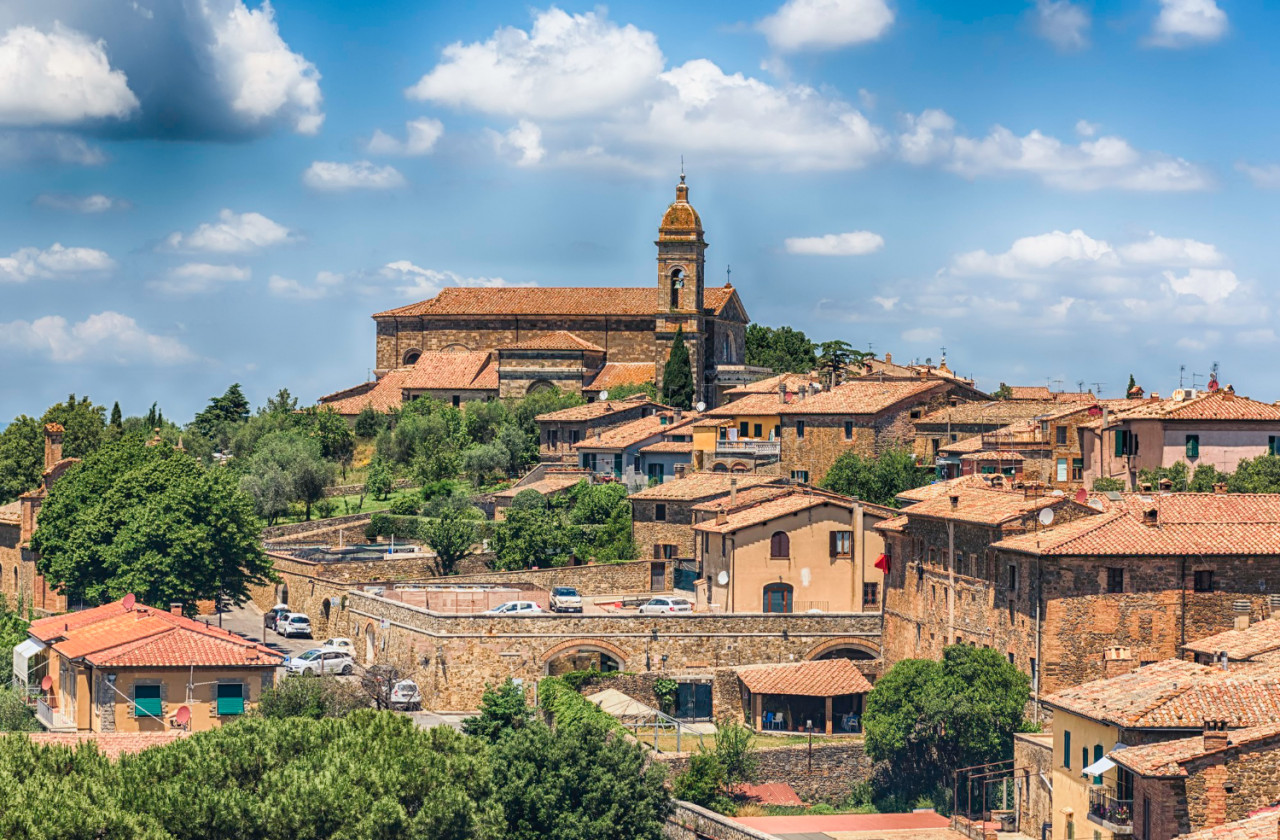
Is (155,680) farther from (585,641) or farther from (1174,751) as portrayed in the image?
(1174,751)

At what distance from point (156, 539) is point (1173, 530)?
34589mm

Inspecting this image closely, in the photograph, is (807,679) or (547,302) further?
(547,302)

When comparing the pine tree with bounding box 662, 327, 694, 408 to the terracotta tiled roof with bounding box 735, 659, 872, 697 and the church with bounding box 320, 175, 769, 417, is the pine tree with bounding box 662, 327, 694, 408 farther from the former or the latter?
the terracotta tiled roof with bounding box 735, 659, 872, 697

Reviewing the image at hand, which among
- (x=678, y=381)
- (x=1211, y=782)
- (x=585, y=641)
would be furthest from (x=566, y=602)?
(x=678, y=381)

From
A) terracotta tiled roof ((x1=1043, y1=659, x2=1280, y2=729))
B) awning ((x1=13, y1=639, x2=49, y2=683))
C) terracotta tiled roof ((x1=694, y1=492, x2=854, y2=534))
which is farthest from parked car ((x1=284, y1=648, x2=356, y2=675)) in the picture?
terracotta tiled roof ((x1=1043, y1=659, x2=1280, y2=729))

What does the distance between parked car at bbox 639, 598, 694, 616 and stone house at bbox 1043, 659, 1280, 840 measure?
19.4m

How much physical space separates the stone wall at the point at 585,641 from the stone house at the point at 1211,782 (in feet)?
76.5

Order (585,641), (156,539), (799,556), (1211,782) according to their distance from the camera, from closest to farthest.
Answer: (1211,782)
(585,641)
(799,556)
(156,539)

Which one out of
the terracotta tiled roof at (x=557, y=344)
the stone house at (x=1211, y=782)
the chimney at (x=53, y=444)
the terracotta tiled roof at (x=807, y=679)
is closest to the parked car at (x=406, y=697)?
the terracotta tiled roof at (x=807, y=679)

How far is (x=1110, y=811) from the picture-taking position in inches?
1727

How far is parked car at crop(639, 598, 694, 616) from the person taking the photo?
2603 inches

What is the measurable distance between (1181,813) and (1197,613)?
14.3m

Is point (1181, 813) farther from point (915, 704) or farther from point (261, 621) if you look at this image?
point (261, 621)

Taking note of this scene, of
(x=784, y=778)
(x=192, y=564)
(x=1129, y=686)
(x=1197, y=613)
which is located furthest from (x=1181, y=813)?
(x=192, y=564)
